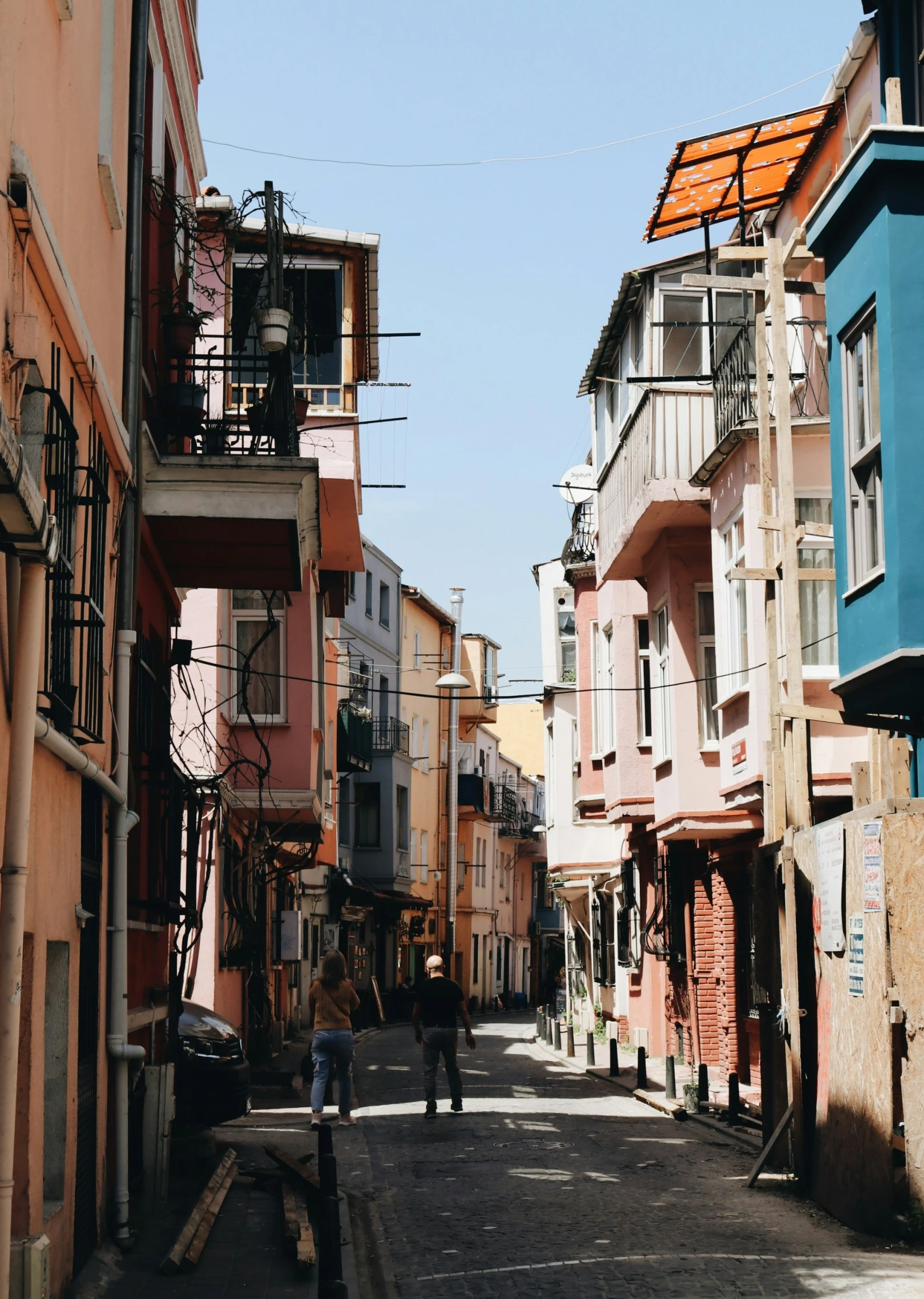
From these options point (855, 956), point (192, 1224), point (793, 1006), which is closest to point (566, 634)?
point (793, 1006)

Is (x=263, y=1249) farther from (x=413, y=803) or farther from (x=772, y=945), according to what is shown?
(x=413, y=803)

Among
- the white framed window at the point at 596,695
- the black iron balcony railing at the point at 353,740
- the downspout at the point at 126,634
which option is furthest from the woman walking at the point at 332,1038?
the black iron balcony railing at the point at 353,740

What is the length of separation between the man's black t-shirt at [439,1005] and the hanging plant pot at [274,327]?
840cm

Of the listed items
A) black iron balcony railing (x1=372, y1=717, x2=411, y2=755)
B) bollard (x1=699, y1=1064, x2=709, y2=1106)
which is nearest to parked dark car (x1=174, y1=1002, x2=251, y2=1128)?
bollard (x1=699, y1=1064, x2=709, y2=1106)

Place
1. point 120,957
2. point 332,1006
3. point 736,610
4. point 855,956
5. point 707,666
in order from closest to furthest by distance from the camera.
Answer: point 120,957 < point 855,956 < point 332,1006 < point 736,610 < point 707,666

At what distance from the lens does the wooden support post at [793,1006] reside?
477 inches

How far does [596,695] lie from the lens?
2766 cm

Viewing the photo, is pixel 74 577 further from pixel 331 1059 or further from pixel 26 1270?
pixel 331 1059

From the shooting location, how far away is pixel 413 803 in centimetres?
5912

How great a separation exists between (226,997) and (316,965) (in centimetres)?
1823

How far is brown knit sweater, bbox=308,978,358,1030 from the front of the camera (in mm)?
16562

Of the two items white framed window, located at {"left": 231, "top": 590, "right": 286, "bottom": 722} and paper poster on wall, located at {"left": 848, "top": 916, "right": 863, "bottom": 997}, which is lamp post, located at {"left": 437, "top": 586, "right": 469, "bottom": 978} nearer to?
white framed window, located at {"left": 231, "top": 590, "right": 286, "bottom": 722}

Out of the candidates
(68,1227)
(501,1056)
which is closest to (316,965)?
(501,1056)

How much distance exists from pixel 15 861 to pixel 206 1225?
179 inches
